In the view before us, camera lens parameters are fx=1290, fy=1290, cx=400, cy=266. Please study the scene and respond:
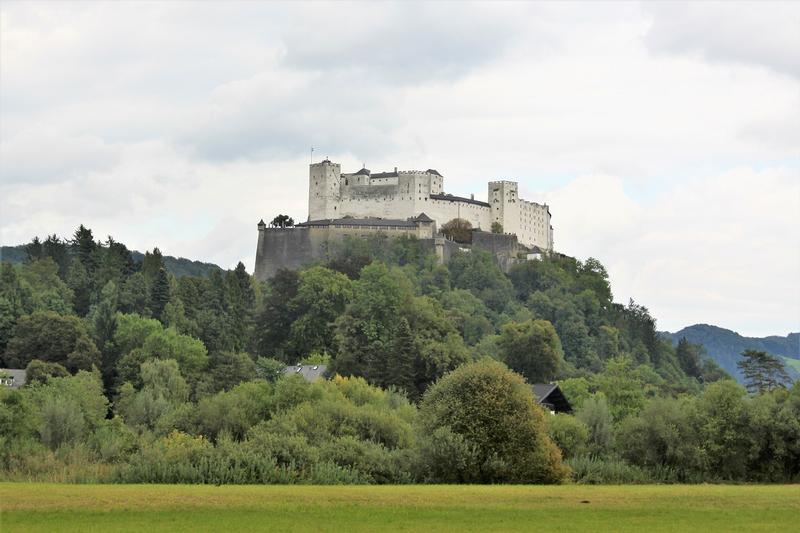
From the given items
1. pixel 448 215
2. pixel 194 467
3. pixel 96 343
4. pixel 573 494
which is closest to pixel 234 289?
pixel 96 343

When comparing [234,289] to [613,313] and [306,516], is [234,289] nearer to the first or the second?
[613,313]

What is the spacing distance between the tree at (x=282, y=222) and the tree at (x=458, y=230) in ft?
57.6

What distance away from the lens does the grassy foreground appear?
89.2ft

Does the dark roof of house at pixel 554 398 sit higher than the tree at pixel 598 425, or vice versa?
the dark roof of house at pixel 554 398

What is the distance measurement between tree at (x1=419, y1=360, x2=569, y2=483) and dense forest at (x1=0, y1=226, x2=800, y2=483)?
0.26 ft

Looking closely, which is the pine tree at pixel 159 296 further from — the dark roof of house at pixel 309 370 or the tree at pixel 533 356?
the tree at pixel 533 356

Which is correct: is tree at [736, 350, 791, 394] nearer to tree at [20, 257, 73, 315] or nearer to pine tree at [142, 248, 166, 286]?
pine tree at [142, 248, 166, 286]

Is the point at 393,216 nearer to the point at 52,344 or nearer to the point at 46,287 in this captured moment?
the point at 46,287

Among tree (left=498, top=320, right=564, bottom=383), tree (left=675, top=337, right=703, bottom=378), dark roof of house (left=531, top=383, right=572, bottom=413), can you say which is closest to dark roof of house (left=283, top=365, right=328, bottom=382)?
tree (left=498, top=320, right=564, bottom=383)

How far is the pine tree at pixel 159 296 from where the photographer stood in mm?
104125

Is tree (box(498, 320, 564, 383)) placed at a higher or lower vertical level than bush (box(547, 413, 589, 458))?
higher

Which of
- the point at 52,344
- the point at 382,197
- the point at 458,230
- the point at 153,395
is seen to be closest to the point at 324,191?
the point at 382,197

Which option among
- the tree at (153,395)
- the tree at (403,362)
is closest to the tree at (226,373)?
the tree at (153,395)

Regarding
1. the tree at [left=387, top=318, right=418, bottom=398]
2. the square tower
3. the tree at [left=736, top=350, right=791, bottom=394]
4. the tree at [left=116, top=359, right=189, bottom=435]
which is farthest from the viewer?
the square tower
